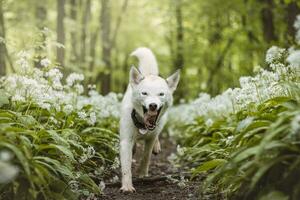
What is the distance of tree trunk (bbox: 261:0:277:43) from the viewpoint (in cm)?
1752

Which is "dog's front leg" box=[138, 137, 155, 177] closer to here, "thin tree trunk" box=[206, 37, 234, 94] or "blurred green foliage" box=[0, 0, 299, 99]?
"blurred green foliage" box=[0, 0, 299, 99]

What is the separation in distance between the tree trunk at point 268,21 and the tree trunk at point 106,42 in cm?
612

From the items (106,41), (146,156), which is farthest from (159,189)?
(106,41)

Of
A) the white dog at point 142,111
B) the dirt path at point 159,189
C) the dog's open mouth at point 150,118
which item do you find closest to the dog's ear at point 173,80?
the white dog at point 142,111

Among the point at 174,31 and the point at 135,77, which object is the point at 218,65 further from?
the point at 135,77

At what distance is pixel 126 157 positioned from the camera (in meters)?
6.70

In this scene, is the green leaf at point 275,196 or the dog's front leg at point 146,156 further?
the dog's front leg at point 146,156

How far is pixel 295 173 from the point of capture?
3947 mm

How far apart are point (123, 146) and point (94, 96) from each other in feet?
12.9

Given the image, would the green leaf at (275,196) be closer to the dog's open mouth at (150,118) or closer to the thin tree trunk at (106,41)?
the dog's open mouth at (150,118)


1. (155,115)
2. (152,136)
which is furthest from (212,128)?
(155,115)

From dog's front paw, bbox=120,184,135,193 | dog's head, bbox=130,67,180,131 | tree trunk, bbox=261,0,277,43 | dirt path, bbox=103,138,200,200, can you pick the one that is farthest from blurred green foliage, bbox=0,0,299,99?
dog's front paw, bbox=120,184,135,193

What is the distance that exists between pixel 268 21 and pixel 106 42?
21.7ft

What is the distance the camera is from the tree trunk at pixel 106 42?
2011 cm
